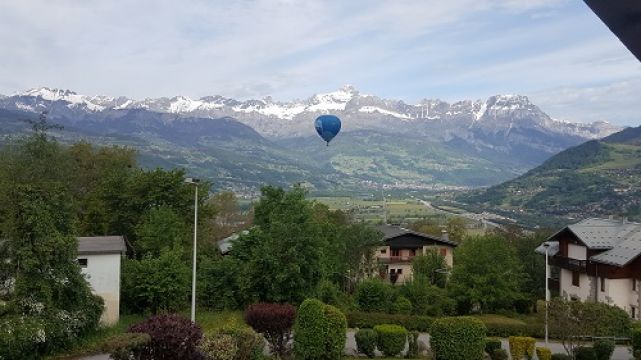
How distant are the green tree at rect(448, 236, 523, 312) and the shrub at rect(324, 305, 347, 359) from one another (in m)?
19.6

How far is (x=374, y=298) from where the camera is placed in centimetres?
4188

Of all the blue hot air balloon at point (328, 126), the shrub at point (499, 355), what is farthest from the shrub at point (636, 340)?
the blue hot air balloon at point (328, 126)

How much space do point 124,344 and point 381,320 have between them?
2183 centimetres

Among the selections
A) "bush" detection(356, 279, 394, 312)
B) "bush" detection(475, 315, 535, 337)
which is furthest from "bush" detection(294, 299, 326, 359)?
"bush" detection(356, 279, 394, 312)

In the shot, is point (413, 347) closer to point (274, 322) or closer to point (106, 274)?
point (274, 322)

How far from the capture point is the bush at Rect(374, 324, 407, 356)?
29.9m

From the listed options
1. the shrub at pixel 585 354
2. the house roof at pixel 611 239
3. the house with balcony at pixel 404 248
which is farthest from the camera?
the house with balcony at pixel 404 248

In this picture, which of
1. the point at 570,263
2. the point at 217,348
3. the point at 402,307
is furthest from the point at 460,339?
the point at 570,263

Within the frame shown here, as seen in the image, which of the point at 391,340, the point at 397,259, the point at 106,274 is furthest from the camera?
the point at 397,259

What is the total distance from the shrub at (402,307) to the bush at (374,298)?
41 centimetres

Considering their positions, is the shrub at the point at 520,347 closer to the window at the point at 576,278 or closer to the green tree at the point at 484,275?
the green tree at the point at 484,275

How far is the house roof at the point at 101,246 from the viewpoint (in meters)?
33.4

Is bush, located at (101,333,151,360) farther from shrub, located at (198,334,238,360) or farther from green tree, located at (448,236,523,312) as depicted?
green tree, located at (448,236,523,312)

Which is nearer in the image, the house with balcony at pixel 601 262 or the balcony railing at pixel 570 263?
the house with balcony at pixel 601 262
